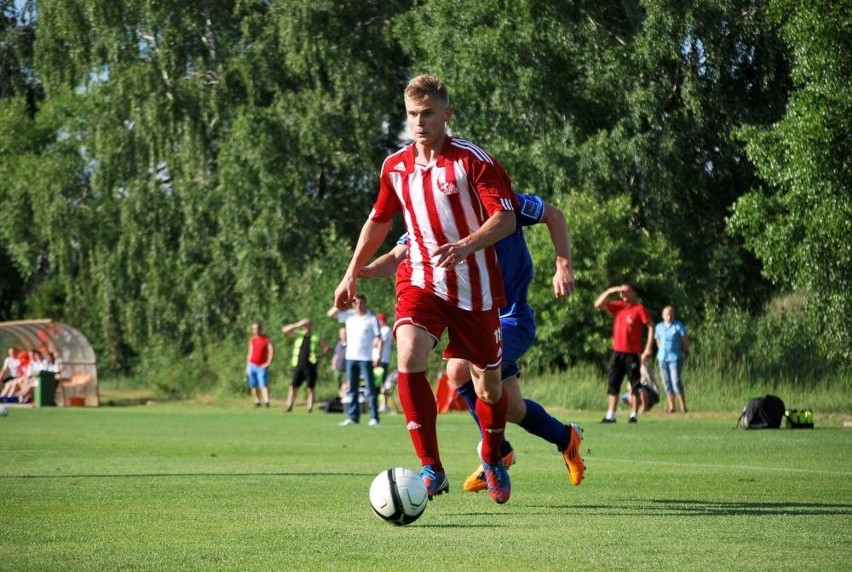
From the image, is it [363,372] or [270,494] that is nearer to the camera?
[270,494]

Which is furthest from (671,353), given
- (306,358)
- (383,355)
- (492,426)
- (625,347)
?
(492,426)

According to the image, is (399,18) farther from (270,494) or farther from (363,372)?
(270,494)

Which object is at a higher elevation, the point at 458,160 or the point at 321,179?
the point at 321,179

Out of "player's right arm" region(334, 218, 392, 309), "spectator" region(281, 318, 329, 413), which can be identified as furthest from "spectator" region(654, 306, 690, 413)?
"player's right arm" region(334, 218, 392, 309)

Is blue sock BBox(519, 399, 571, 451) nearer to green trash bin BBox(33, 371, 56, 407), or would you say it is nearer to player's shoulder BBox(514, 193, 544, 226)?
player's shoulder BBox(514, 193, 544, 226)

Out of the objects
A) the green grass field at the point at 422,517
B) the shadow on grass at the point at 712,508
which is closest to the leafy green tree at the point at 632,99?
the green grass field at the point at 422,517

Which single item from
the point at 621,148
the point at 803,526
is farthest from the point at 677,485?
the point at 621,148

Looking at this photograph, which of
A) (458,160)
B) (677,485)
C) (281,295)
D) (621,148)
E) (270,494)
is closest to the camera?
(458,160)

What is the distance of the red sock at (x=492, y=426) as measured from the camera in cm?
871

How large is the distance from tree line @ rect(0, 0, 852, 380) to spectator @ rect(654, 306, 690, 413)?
2088 mm

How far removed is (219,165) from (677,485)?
3186cm

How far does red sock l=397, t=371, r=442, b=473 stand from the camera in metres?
8.30

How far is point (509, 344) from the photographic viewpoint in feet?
31.7

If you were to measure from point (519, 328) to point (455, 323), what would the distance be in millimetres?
1510
